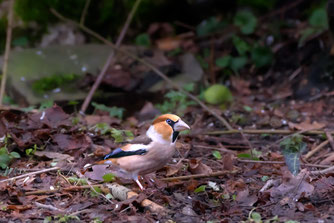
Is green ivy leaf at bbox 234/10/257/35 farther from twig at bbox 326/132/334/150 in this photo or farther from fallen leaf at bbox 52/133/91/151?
fallen leaf at bbox 52/133/91/151

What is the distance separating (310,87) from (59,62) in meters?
3.34

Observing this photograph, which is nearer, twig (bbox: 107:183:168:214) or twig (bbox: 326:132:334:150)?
twig (bbox: 107:183:168:214)

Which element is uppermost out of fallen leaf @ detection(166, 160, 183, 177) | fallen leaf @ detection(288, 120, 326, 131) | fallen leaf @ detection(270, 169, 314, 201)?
fallen leaf @ detection(270, 169, 314, 201)

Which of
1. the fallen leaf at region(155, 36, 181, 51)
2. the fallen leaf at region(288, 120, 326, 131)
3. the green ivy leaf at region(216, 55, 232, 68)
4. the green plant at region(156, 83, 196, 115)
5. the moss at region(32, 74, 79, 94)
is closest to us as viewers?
the fallen leaf at region(288, 120, 326, 131)

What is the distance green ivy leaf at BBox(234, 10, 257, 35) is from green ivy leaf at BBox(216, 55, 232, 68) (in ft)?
Answer: 1.43

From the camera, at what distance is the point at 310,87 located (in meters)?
6.61

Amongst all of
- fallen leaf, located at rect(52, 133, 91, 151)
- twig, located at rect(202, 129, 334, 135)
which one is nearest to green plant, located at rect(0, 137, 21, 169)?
fallen leaf, located at rect(52, 133, 91, 151)

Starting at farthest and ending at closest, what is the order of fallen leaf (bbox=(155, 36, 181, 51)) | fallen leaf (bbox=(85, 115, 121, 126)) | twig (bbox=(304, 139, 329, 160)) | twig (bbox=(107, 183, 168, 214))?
fallen leaf (bbox=(155, 36, 181, 51)), fallen leaf (bbox=(85, 115, 121, 126)), twig (bbox=(304, 139, 329, 160)), twig (bbox=(107, 183, 168, 214))

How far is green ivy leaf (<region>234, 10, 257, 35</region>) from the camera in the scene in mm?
7358

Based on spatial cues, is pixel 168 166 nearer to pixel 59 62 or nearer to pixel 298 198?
pixel 298 198

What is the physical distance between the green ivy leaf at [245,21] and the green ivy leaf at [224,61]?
0.44 meters

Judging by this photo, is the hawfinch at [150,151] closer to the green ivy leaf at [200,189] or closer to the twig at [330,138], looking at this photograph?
the green ivy leaf at [200,189]

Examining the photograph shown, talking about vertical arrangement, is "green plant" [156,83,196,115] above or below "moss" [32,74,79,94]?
below

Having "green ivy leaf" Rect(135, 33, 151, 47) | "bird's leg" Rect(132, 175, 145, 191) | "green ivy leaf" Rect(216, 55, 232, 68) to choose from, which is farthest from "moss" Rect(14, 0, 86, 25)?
"bird's leg" Rect(132, 175, 145, 191)
